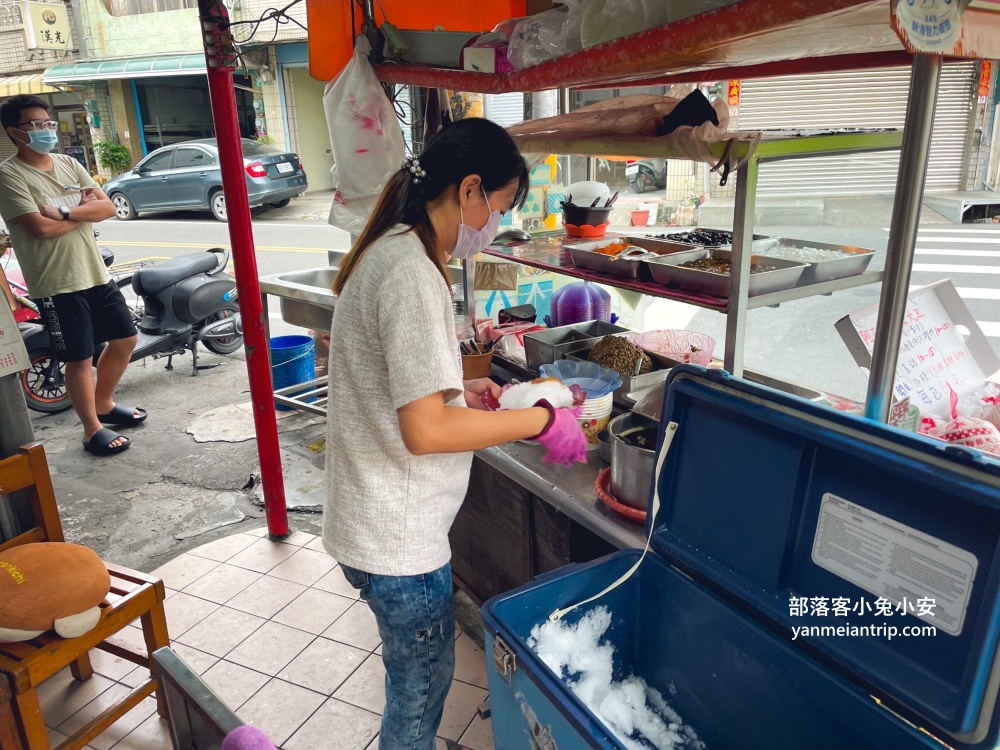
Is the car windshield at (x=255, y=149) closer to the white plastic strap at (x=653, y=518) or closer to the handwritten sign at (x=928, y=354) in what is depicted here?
the handwritten sign at (x=928, y=354)

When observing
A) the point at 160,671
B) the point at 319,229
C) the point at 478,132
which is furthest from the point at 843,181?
the point at 319,229

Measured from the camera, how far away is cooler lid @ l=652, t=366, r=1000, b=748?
105cm

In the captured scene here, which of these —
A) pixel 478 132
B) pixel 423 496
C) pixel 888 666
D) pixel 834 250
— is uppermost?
pixel 478 132

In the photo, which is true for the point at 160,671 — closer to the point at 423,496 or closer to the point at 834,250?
the point at 423,496

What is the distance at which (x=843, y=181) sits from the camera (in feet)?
16.9

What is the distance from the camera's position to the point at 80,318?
4227 millimetres

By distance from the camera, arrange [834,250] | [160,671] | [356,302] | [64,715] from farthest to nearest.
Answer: [64,715] < [834,250] < [356,302] < [160,671]

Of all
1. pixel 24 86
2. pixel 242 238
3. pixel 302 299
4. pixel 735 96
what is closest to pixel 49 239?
pixel 302 299

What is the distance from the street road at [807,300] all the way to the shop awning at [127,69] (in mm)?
Answer: 5800

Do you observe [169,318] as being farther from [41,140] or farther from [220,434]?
[41,140]

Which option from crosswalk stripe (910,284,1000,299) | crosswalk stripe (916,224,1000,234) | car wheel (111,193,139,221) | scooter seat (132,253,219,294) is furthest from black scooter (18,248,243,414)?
crosswalk stripe (916,224,1000,234)

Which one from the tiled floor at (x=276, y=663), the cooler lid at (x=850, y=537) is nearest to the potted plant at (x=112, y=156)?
the tiled floor at (x=276, y=663)

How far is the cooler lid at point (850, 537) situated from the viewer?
105cm

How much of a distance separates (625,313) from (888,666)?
9.91 ft
